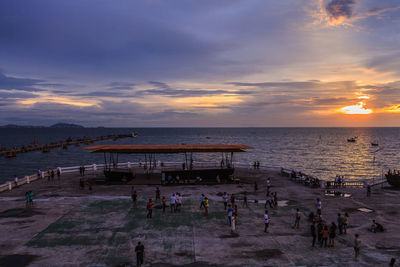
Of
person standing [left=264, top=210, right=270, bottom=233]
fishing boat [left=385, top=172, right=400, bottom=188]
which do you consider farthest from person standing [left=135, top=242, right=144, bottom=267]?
fishing boat [left=385, top=172, right=400, bottom=188]

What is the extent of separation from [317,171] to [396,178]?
34258 mm

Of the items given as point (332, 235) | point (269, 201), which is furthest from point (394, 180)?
point (332, 235)

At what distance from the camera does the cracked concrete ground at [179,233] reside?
13344mm

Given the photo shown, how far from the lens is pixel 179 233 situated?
1650 centimetres

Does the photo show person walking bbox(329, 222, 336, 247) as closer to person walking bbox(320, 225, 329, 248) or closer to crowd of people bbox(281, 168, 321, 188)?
person walking bbox(320, 225, 329, 248)

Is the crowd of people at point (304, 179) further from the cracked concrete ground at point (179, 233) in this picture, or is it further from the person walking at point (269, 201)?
the person walking at point (269, 201)

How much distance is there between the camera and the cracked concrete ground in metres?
13.3

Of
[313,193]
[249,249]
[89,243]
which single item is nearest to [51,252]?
[89,243]

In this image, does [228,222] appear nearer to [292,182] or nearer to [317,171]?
[292,182]

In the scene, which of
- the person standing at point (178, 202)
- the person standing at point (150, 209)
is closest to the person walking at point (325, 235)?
the person standing at point (178, 202)

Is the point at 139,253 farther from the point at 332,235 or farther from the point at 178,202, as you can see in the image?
the point at 332,235

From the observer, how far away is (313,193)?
2697cm

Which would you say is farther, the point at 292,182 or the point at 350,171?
the point at 350,171

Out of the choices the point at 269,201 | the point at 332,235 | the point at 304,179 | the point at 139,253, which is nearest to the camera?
the point at 139,253
